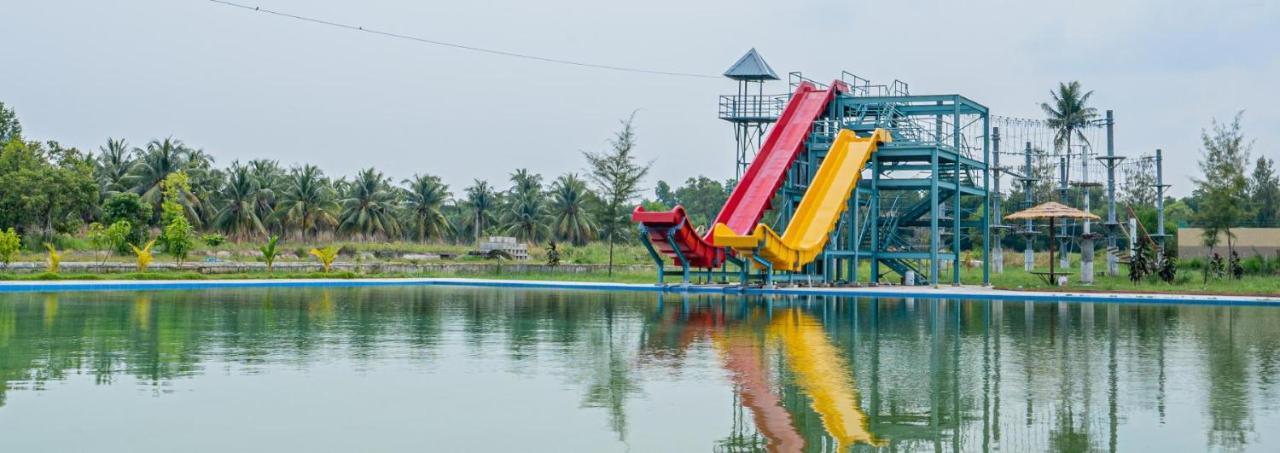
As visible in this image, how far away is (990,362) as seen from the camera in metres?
14.0

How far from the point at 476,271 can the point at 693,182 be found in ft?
194

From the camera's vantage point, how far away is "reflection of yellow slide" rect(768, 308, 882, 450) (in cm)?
914

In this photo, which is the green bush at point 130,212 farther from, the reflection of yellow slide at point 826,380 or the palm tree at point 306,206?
the reflection of yellow slide at point 826,380

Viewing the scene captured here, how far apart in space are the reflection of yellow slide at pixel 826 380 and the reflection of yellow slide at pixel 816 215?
9.77 m

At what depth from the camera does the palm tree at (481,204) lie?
7206 cm

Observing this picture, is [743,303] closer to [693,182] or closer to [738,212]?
[738,212]

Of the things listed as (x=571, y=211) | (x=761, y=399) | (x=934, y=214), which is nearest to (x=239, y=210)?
(x=571, y=211)

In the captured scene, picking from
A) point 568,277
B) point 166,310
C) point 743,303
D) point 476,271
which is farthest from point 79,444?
point 476,271

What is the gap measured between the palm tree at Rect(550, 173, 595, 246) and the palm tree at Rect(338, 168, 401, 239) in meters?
8.82

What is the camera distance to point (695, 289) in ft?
106

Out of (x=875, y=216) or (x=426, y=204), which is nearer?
(x=875, y=216)

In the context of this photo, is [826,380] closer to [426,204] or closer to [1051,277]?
[1051,277]

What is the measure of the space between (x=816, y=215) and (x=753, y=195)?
5.89 ft

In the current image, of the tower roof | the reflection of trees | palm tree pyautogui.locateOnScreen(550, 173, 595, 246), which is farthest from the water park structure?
palm tree pyautogui.locateOnScreen(550, 173, 595, 246)
